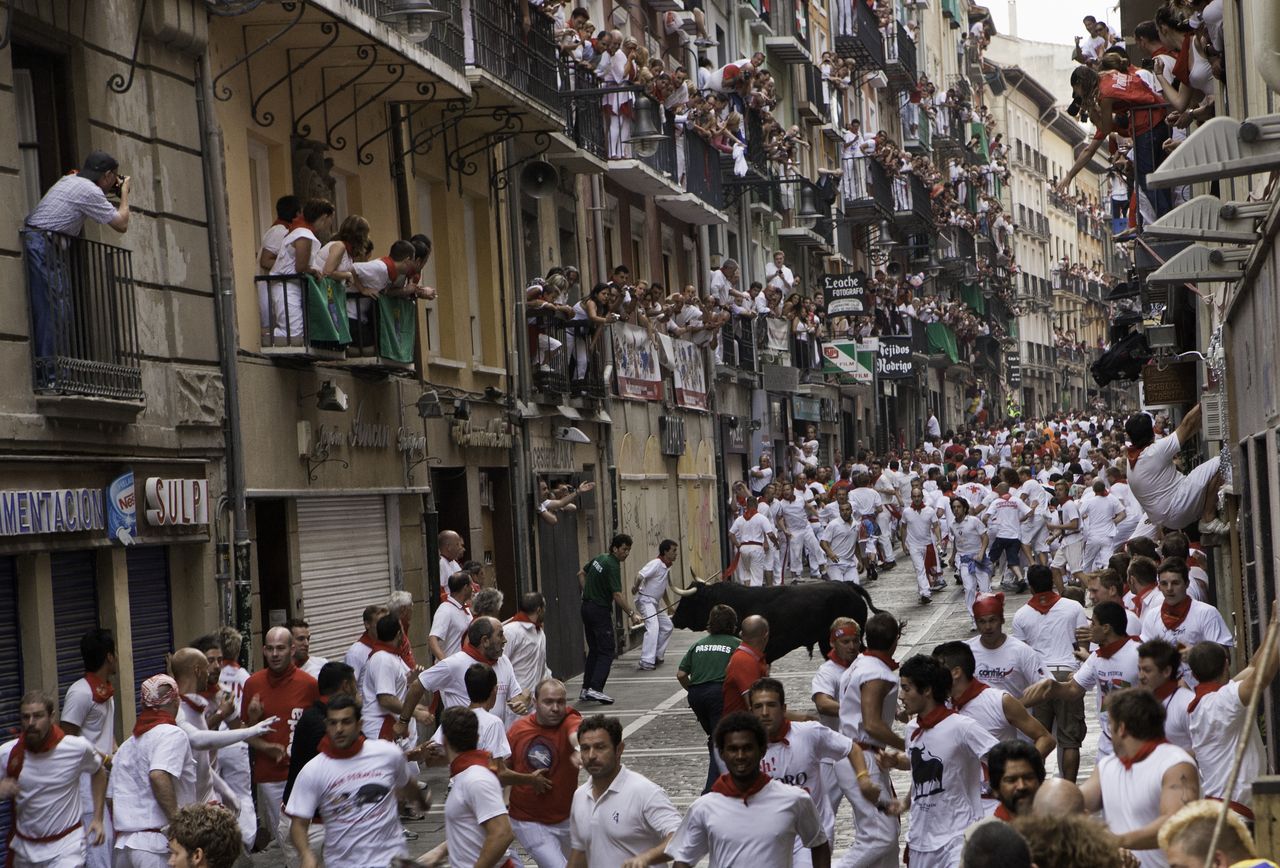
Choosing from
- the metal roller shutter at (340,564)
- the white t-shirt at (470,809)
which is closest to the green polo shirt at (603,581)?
the metal roller shutter at (340,564)

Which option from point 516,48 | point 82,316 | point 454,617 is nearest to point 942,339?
point 516,48

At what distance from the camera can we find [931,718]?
980 centimetres

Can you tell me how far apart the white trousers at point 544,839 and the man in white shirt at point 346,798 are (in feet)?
3.76

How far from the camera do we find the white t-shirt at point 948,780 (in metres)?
9.67

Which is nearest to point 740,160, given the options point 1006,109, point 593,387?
point 593,387

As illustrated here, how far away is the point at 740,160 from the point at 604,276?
884 centimetres

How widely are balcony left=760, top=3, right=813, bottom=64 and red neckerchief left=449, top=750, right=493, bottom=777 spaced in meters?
36.6

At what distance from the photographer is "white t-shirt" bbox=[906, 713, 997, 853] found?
9.67m

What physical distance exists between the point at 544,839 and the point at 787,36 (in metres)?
37.4

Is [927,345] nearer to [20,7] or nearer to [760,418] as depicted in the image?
[760,418]

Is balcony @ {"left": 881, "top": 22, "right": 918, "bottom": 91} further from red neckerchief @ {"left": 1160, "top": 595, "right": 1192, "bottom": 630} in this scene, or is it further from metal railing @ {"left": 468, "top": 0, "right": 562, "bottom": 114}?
red neckerchief @ {"left": 1160, "top": 595, "right": 1192, "bottom": 630}

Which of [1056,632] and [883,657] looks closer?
[883,657]

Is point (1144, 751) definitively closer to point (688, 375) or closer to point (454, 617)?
point (454, 617)

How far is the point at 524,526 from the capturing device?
79.6 ft
